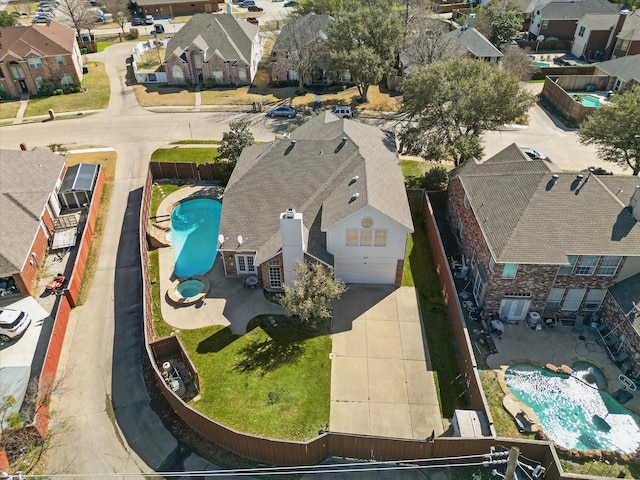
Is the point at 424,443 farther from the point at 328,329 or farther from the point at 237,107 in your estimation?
the point at 237,107

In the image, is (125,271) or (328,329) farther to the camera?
(125,271)

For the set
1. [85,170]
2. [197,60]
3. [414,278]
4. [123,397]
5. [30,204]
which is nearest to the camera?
[123,397]

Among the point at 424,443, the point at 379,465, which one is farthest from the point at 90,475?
the point at 424,443

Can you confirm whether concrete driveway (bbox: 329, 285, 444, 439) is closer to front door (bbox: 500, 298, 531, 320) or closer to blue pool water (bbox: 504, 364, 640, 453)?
blue pool water (bbox: 504, 364, 640, 453)

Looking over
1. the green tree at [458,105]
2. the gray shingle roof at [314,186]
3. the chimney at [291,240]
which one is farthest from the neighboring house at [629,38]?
the chimney at [291,240]

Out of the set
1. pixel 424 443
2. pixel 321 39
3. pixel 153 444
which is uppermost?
pixel 321 39

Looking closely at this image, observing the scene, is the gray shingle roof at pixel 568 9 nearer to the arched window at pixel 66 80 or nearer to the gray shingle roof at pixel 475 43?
the gray shingle roof at pixel 475 43

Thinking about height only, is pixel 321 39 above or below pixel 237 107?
above

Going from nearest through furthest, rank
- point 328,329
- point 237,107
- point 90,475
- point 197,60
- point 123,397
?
point 90,475, point 123,397, point 328,329, point 237,107, point 197,60

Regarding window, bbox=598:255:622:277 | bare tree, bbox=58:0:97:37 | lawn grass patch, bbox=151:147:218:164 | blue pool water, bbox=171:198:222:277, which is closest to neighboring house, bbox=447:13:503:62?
lawn grass patch, bbox=151:147:218:164
